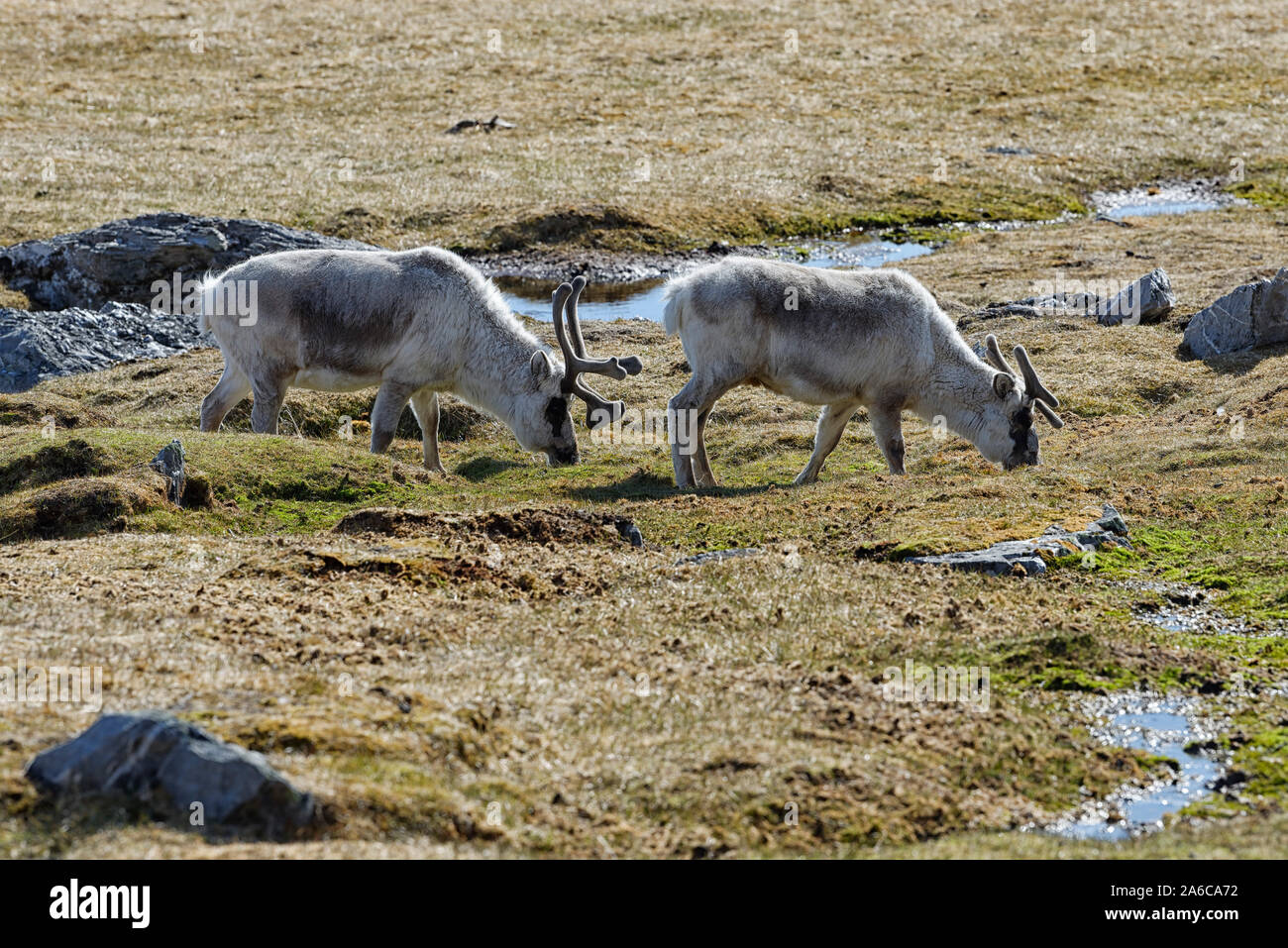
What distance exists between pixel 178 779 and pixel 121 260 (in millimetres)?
23541

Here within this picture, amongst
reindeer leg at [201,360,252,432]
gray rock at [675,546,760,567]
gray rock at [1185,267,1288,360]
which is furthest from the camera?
gray rock at [1185,267,1288,360]

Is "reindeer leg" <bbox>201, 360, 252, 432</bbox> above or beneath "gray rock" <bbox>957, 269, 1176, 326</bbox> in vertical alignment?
beneath

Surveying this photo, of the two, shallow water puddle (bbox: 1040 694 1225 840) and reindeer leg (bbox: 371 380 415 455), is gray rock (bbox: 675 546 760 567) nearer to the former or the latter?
shallow water puddle (bbox: 1040 694 1225 840)

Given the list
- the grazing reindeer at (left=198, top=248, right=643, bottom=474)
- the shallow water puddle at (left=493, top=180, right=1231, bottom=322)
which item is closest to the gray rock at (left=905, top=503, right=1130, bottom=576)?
the grazing reindeer at (left=198, top=248, right=643, bottom=474)

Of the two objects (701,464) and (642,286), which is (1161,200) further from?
(701,464)

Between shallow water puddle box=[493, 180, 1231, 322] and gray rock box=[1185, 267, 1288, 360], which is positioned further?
shallow water puddle box=[493, 180, 1231, 322]

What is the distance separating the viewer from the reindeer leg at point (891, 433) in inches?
742

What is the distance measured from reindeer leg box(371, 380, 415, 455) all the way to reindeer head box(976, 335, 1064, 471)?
26.0ft

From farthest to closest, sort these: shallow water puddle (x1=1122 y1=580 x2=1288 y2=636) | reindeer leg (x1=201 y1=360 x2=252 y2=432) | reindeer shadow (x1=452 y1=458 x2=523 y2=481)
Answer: reindeer leg (x1=201 y1=360 x2=252 y2=432), reindeer shadow (x1=452 y1=458 x2=523 y2=481), shallow water puddle (x1=1122 y1=580 x2=1288 y2=636)

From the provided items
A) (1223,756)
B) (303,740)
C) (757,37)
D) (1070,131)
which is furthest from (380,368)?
(757,37)

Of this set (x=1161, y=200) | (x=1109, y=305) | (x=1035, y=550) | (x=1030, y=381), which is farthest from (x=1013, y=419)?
→ (x=1161, y=200)

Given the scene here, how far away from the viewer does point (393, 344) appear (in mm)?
18516

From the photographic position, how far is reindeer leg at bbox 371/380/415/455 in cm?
1873
